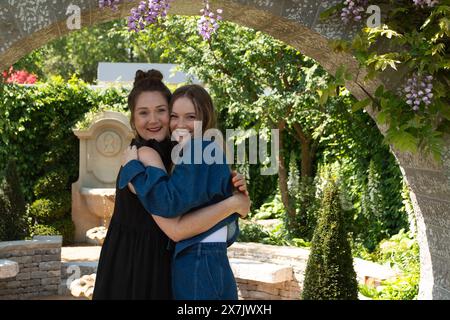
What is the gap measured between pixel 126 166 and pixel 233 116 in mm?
7545

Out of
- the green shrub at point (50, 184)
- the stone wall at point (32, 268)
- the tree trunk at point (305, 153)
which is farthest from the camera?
the green shrub at point (50, 184)

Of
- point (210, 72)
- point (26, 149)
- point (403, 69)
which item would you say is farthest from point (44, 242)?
point (403, 69)

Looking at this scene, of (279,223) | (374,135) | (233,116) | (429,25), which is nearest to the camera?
(429,25)

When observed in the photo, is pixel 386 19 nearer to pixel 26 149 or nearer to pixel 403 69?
pixel 403 69

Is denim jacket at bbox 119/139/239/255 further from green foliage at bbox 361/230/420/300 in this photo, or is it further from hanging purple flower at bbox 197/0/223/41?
green foliage at bbox 361/230/420/300

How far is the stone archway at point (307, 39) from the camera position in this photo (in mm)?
2715

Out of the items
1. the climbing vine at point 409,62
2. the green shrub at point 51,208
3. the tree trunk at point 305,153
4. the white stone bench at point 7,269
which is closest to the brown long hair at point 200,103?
the climbing vine at point 409,62

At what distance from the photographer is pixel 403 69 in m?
2.96

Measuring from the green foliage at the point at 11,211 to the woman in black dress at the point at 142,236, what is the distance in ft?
17.4

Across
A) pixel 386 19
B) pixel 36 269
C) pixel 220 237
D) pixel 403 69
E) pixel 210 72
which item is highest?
pixel 210 72

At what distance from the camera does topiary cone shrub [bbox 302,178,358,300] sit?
512 centimetres

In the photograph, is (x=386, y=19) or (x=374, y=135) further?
(x=374, y=135)

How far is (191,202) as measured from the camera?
6.66ft

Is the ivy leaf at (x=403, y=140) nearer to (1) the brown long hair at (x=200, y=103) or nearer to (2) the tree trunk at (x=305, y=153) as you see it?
(1) the brown long hair at (x=200, y=103)
